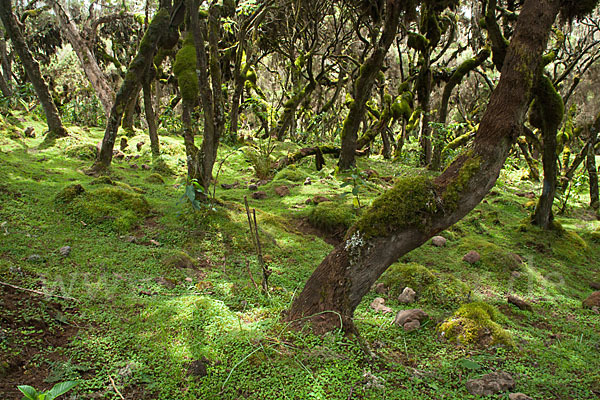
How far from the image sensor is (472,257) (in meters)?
5.20

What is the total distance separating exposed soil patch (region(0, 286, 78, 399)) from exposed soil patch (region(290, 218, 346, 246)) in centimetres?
378

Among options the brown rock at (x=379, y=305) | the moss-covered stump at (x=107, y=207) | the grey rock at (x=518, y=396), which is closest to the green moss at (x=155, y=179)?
the moss-covered stump at (x=107, y=207)

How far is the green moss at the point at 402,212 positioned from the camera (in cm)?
269

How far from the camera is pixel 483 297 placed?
4176mm

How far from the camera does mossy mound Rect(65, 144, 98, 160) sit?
8.80 meters

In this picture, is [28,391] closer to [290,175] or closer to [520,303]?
[520,303]

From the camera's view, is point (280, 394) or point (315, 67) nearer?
point (280, 394)

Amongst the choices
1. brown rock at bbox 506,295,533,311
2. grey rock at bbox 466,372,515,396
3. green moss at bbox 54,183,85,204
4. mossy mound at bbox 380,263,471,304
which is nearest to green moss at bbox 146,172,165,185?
green moss at bbox 54,183,85,204

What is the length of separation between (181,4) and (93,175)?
3781 mm

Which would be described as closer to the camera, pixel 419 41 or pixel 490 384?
pixel 490 384

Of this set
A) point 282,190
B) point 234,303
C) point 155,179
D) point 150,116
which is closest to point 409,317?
point 234,303

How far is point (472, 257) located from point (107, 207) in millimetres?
5155

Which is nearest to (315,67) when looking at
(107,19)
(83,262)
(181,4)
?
(107,19)

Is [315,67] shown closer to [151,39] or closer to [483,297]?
[151,39]
